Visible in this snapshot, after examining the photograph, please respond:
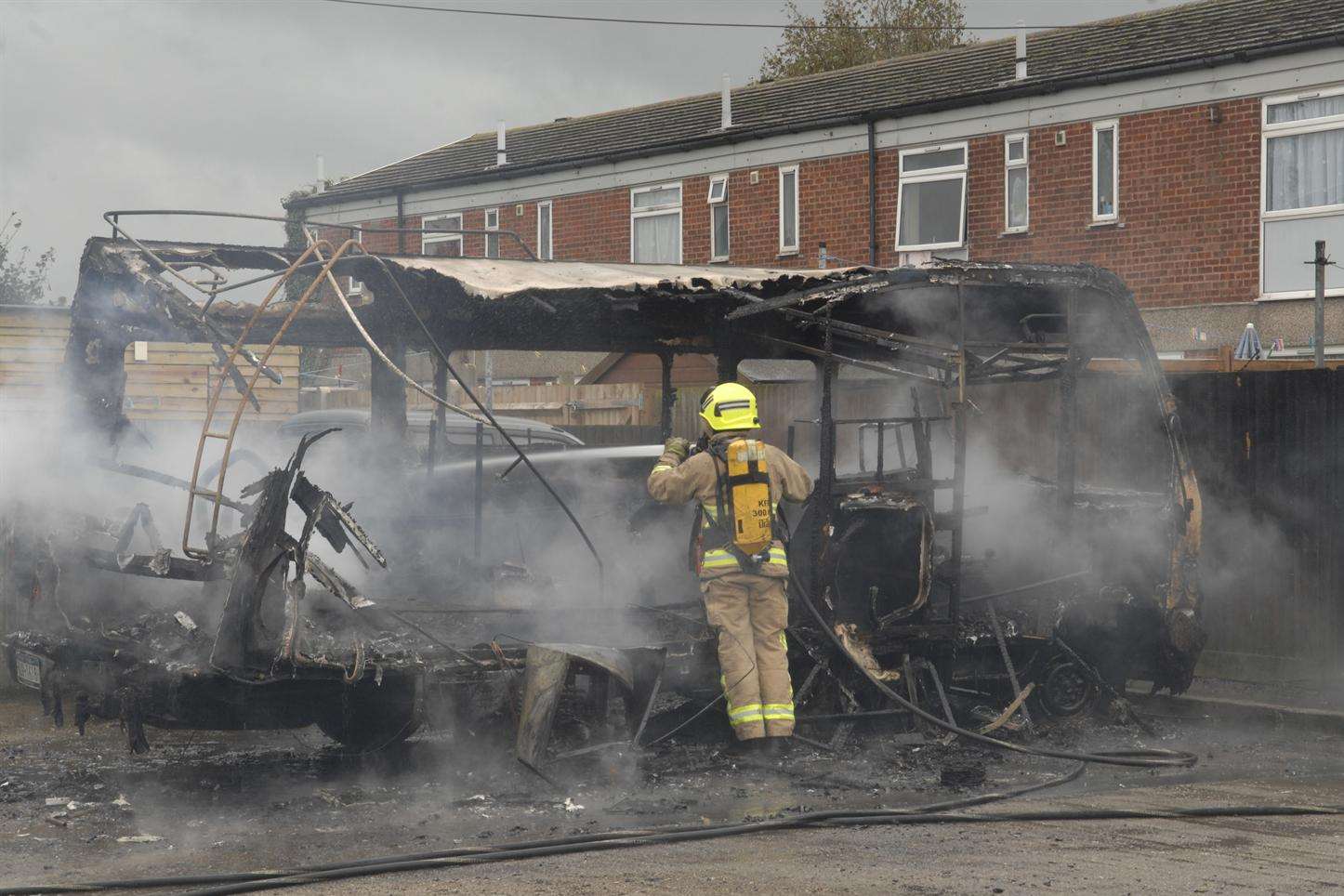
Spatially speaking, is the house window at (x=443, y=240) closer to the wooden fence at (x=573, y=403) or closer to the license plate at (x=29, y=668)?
the wooden fence at (x=573, y=403)

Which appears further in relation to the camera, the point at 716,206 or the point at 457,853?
the point at 716,206

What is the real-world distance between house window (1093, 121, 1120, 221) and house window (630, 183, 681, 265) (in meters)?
7.87

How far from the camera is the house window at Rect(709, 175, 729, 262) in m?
25.6

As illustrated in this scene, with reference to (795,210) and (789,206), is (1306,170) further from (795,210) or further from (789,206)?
(789,206)

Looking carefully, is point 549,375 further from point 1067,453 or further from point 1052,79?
point 1067,453

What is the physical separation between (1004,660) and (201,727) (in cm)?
474

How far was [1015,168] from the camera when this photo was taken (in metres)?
22.0

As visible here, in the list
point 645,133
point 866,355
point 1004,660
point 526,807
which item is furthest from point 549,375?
point 526,807

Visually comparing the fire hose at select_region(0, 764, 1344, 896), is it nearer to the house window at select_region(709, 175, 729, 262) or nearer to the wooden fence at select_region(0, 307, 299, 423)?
the wooden fence at select_region(0, 307, 299, 423)

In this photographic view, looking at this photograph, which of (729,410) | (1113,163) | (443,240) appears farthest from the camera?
(443,240)

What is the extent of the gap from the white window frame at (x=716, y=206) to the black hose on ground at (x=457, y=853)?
63.4ft

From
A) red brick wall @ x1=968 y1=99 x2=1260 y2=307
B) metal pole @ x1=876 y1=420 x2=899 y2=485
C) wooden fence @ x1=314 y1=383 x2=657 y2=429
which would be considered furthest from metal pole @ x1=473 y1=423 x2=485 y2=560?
red brick wall @ x1=968 y1=99 x2=1260 y2=307

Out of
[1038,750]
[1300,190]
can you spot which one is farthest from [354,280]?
[1300,190]

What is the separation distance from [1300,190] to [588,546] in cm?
1388
